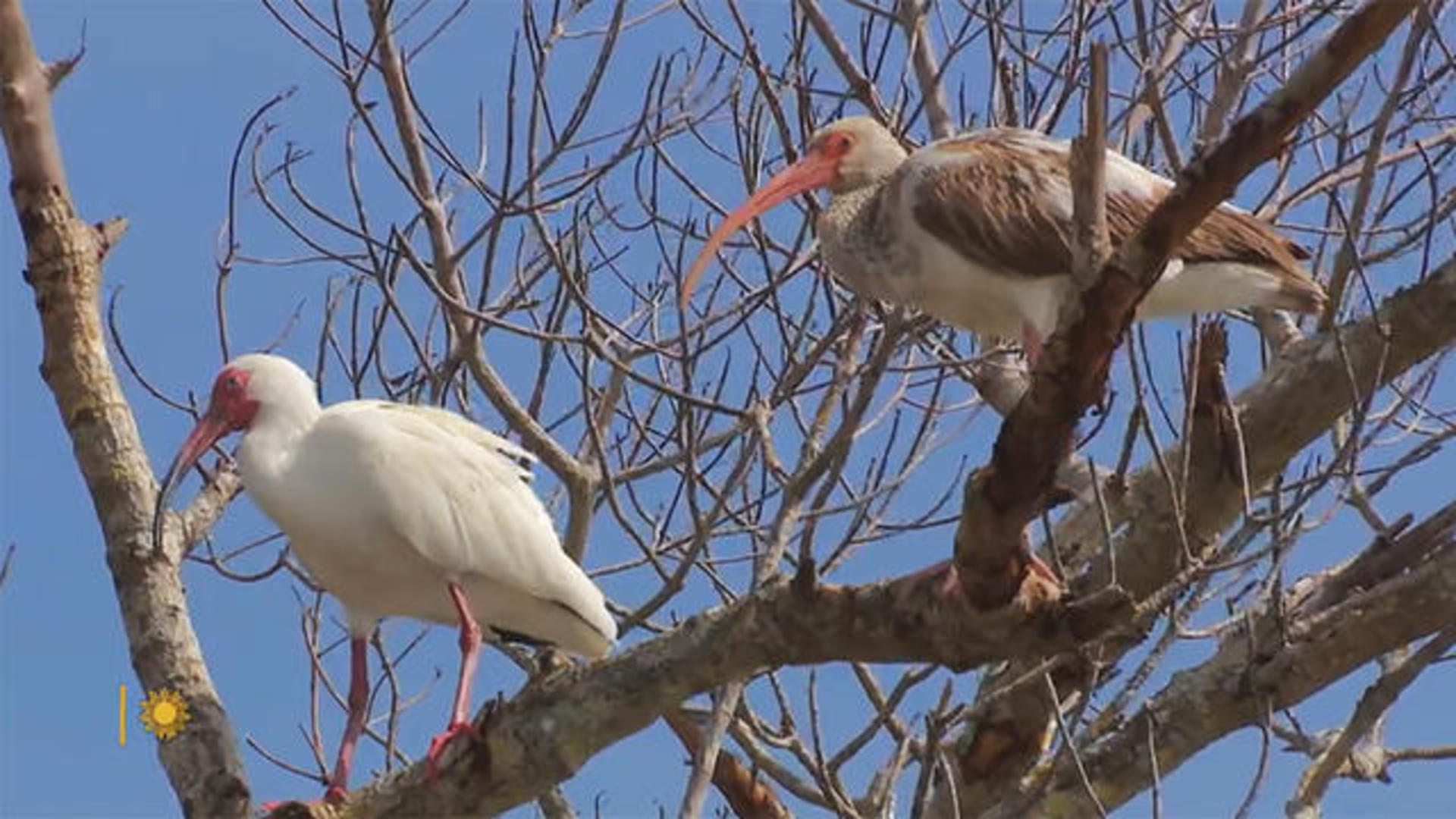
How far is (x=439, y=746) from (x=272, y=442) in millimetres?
1626

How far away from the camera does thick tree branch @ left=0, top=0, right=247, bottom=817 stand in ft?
18.5

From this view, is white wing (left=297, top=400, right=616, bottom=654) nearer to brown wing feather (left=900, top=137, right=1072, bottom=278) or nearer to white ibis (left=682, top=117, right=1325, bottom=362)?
white ibis (left=682, top=117, right=1325, bottom=362)

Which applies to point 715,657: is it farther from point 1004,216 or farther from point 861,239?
point 861,239

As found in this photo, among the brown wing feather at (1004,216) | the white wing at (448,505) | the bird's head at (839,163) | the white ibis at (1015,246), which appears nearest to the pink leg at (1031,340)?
the white ibis at (1015,246)

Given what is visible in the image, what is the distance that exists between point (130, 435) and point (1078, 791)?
2537 millimetres

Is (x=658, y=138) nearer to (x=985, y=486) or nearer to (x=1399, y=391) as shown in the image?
(x=1399, y=391)

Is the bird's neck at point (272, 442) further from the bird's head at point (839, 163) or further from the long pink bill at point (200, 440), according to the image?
the bird's head at point (839, 163)

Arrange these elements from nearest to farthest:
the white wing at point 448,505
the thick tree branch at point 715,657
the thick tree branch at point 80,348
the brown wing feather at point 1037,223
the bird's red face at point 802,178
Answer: the thick tree branch at point 715,657 < the thick tree branch at point 80,348 < the white wing at point 448,505 < the brown wing feather at point 1037,223 < the bird's red face at point 802,178

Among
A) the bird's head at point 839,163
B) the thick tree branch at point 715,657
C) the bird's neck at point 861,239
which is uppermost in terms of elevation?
the bird's head at point 839,163

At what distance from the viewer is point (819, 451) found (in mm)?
6270

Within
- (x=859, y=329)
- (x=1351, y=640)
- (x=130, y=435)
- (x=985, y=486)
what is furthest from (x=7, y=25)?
(x=1351, y=640)

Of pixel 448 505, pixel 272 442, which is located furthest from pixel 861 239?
pixel 272 442

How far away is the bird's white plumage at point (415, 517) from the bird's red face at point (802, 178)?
1075 mm

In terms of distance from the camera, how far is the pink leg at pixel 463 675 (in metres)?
4.93
